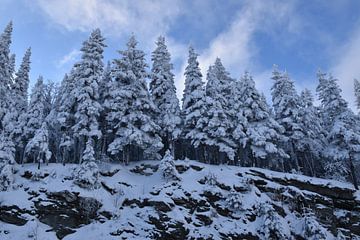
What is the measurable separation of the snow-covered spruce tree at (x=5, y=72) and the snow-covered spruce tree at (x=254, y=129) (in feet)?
88.0

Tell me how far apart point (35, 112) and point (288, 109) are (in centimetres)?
3218

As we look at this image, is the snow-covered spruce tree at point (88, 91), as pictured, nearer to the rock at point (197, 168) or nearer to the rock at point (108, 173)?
the rock at point (108, 173)

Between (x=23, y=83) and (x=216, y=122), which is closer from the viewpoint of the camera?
(x=216, y=122)

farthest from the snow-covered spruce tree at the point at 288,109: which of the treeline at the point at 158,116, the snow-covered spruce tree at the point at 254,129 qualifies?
the snow-covered spruce tree at the point at 254,129

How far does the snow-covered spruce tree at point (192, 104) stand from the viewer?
38344 millimetres

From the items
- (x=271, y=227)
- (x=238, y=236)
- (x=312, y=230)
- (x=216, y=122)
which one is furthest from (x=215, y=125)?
(x=312, y=230)

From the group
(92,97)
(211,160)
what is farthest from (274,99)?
(92,97)

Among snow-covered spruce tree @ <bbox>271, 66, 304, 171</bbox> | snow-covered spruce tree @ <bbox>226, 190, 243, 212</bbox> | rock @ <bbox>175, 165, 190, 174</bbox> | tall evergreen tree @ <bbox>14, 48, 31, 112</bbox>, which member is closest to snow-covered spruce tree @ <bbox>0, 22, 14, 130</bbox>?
tall evergreen tree @ <bbox>14, 48, 31, 112</bbox>

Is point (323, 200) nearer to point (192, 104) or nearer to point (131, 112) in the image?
point (192, 104)

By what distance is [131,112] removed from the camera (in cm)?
3528

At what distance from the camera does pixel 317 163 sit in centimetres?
4950

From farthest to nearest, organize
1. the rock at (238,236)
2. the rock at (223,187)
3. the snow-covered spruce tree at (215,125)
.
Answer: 1. the snow-covered spruce tree at (215,125)
2. the rock at (223,187)
3. the rock at (238,236)

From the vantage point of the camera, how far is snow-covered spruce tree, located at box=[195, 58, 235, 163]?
37.3 metres

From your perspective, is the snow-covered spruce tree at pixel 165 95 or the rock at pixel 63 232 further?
the snow-covered spruce tree at pixel 165 95
